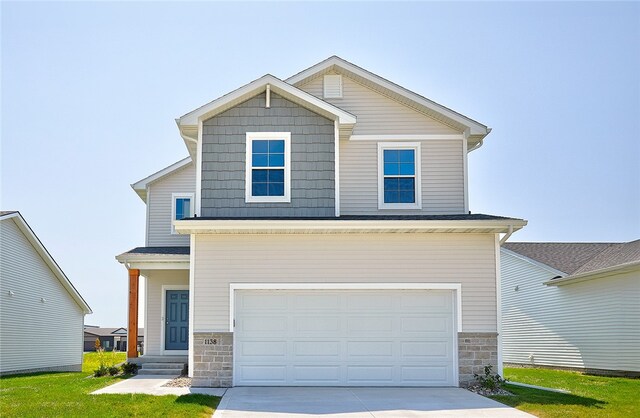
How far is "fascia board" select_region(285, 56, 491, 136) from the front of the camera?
18094 mm

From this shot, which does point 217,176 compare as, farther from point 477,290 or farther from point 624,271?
point 624,271

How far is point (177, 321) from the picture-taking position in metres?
21.6

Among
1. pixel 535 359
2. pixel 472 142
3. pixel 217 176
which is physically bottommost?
pixel 535 359

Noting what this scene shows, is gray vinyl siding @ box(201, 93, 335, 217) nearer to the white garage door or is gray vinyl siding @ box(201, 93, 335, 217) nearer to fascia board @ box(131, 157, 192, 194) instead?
the white garage door

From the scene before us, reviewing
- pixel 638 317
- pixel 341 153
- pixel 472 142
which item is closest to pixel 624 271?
pixel 638 317

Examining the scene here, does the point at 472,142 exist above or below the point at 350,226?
above

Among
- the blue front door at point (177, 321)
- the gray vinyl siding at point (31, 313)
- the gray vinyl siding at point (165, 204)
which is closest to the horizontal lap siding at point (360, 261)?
the blue front door at point (177, 321)

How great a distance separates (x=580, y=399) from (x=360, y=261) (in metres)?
5.07

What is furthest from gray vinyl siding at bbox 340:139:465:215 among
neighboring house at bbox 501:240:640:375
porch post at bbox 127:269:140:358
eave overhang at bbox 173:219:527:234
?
neighboring house at bbox 501:240:640:375

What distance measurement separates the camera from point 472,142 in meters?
18.8

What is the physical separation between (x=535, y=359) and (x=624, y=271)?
677 cm

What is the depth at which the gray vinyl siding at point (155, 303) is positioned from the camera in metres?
21.3

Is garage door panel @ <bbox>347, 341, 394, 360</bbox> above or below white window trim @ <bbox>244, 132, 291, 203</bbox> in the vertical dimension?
below

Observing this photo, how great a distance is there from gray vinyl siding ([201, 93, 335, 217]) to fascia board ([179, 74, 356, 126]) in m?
0.26
